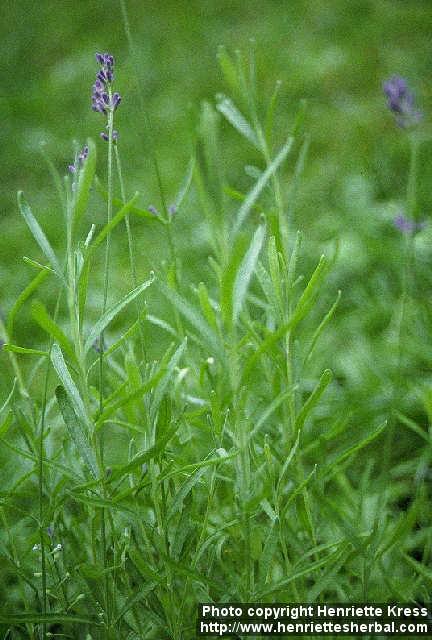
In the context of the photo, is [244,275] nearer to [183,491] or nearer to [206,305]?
[206,305]

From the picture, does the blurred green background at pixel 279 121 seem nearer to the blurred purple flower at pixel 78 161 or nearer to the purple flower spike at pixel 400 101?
the purple flower spike at pixel 400 101

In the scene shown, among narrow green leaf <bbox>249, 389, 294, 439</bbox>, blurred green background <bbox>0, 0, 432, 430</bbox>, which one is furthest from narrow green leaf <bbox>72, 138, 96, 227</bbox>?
blurred green background <bbox>0, 0, 432, 430</bbox>

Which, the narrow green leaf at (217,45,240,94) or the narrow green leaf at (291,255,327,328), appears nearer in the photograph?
the narrow green leaf at (291,255,327,328)

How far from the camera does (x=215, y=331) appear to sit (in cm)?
59

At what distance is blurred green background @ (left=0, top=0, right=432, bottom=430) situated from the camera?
177 centimetres

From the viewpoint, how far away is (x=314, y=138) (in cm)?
245

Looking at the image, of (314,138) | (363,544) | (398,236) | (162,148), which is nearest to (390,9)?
(314,138)

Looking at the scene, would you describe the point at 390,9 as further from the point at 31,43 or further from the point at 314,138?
the point at 31,43

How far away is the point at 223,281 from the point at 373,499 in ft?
2.72

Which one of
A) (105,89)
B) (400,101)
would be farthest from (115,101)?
(400,101)

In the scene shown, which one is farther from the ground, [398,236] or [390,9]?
[390,9]

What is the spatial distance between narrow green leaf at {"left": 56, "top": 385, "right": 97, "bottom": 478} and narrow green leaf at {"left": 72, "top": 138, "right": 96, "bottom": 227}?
17 cm

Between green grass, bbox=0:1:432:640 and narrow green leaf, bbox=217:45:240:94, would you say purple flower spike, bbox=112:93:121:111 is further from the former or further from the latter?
narrow green leaf, bbox=217:45:240:94

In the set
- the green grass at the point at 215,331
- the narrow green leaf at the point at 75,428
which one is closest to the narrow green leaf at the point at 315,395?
the green grass at the point at 215,331
